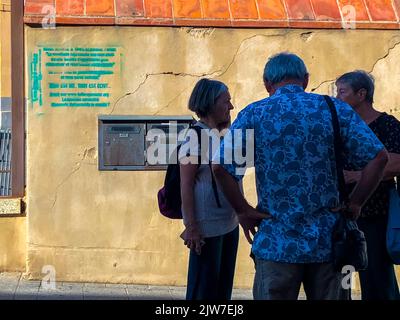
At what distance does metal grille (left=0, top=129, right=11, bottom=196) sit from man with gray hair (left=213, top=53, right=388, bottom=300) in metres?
4.09

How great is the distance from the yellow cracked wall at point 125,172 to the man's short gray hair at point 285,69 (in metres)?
3.38

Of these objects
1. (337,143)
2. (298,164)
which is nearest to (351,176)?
(337,143)

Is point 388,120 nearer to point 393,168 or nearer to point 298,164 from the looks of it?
point 393,168

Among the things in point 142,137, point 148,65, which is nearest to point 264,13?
point 148,65

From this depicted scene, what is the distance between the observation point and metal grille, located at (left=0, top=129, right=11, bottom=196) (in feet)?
24.6

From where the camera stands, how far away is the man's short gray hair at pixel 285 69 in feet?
12.8

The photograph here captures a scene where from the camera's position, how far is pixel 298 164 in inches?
147

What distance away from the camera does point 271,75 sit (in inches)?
156

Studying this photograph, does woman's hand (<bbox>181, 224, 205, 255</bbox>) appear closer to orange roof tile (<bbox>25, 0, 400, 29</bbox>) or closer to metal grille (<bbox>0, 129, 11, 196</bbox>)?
orange roof tile (<bbox>25, 0, 400, 29</bbox>)

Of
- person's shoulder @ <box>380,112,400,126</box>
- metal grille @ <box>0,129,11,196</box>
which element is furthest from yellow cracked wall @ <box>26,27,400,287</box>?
person's shoulder @ <box>380,112,400,126</box>

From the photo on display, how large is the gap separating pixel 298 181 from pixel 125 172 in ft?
12.3

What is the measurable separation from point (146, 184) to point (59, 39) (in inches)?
61.6
